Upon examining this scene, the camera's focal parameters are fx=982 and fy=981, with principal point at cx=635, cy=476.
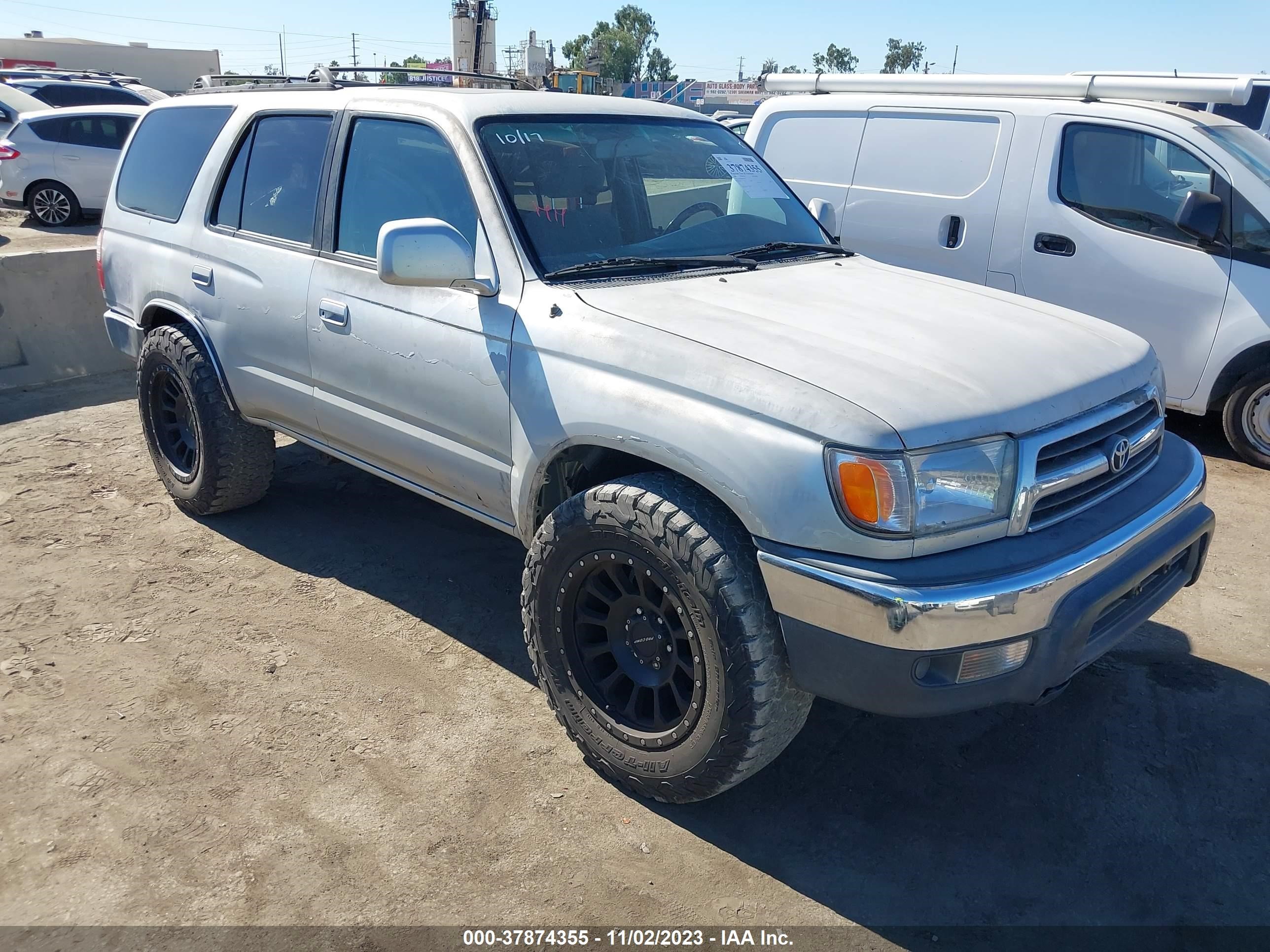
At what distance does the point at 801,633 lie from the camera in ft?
7.94

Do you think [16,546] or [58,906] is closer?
[58,906]

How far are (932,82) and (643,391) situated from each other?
15.9 ft

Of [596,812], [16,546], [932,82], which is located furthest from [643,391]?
[932,82]

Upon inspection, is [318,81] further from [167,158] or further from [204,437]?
[204,437]

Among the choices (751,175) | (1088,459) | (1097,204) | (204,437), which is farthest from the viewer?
(1097,204)

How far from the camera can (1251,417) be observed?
572 centimetres

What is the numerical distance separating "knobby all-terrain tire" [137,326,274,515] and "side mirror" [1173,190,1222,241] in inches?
196

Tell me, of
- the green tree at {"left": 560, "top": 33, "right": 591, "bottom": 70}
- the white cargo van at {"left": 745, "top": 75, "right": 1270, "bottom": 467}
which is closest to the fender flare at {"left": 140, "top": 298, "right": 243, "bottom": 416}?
the white cargo van at {"left": 745, "top": 75, "right": 1270, "bottom": 467}

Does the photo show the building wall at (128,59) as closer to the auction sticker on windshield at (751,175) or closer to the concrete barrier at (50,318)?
the concrete barrier at (50,318)

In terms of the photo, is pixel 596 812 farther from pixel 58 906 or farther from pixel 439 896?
pixel 58 906

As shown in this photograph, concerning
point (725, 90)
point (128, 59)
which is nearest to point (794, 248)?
point (128, 59)

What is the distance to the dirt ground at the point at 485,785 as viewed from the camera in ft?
8.37

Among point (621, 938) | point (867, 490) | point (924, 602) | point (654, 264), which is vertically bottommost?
point (621, 938)

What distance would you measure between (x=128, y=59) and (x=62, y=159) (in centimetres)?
4823
